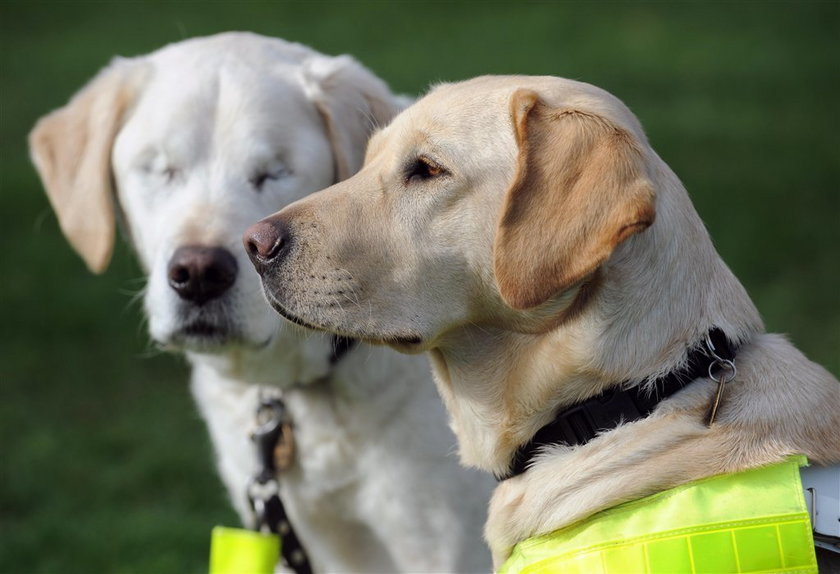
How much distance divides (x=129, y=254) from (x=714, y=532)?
3.83m

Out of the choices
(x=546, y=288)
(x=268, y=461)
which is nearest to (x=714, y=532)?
(x=546, y=288)

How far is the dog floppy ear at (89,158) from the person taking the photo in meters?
4.13

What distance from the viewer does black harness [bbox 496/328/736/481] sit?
2.81 meters

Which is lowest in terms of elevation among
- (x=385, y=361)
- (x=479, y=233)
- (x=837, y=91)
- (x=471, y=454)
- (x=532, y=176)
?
(x=837, y=91)

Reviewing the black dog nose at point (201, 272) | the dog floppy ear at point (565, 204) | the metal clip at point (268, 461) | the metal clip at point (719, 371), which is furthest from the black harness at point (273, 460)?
the metal clip at point (719, 371)

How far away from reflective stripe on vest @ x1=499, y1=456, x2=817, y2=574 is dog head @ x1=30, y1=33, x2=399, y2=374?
5.26ft

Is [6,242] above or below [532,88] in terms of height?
below

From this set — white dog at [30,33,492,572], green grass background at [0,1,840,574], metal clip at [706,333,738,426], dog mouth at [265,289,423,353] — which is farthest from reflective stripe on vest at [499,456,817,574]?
green grass background at [0,1,840,574]

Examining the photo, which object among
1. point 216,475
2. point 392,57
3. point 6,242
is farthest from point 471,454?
point 392,57

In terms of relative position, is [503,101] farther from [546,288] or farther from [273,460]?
[273,460]

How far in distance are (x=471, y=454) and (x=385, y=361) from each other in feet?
3.00

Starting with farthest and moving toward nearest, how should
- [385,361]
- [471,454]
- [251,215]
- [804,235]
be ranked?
[804,235] → [385,361] → [251,215] → [471,454]

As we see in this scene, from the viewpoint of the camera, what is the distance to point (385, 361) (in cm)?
410

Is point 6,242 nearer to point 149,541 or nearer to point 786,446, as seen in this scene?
point 149,541
